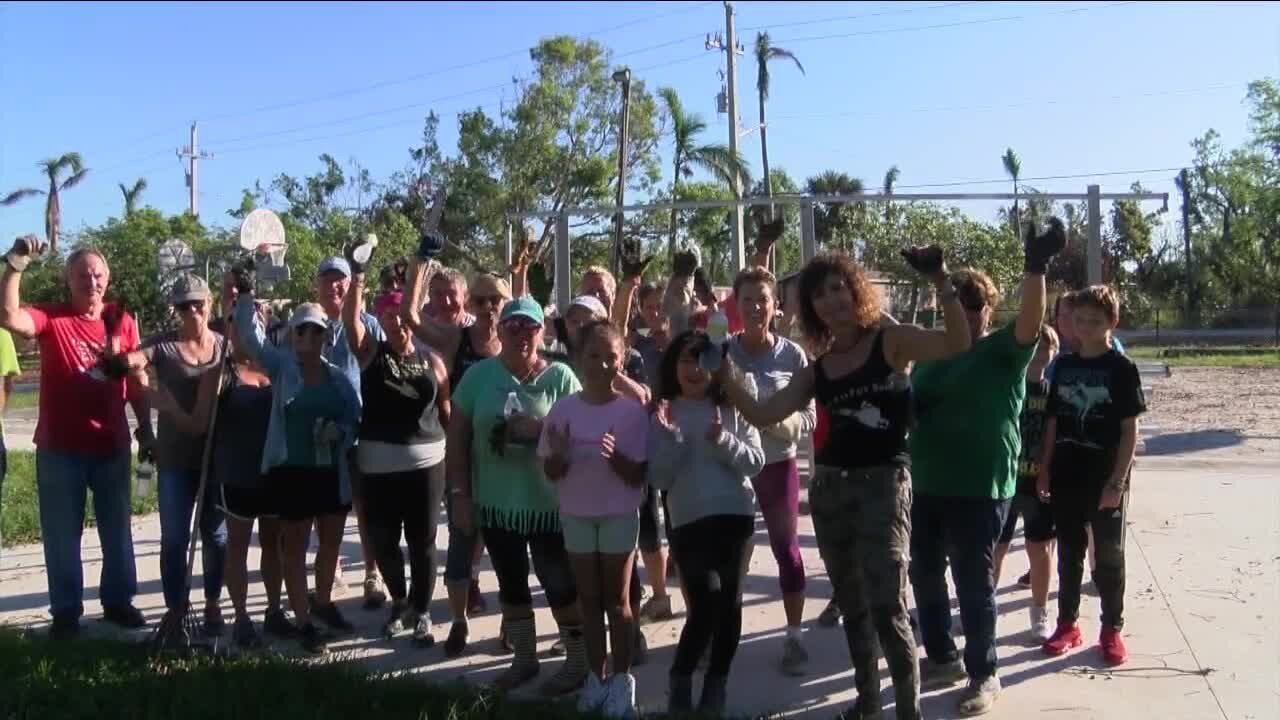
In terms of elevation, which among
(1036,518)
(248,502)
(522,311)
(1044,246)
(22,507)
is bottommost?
(22,507)

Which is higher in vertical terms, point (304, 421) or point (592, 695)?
point (304, 421)

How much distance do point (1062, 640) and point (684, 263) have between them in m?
2.54

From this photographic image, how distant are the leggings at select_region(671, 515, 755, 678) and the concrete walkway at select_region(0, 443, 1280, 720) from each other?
1.02 feet

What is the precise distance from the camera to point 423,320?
18.2 ft

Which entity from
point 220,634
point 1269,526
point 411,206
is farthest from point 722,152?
point 220,634

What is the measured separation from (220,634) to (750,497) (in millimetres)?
2847

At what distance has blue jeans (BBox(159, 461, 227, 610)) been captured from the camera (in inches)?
208

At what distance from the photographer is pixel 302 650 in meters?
5.16

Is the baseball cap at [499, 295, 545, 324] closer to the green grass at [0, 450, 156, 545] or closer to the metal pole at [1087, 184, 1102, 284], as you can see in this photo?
the green grass at [0, 450, 156, 545]

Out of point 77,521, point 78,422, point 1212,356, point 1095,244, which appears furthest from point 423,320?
point 1212,356

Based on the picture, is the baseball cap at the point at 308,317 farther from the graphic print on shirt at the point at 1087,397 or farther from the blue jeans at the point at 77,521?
the graphic print on shirt at the point at 1087,397

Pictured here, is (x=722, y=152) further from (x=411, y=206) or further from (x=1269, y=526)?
(x=1269, y=526)

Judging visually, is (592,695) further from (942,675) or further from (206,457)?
(206,457)

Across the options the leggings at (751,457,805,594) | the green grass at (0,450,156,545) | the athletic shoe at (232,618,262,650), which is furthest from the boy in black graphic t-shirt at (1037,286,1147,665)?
the green grass at (0,450,156,545)
